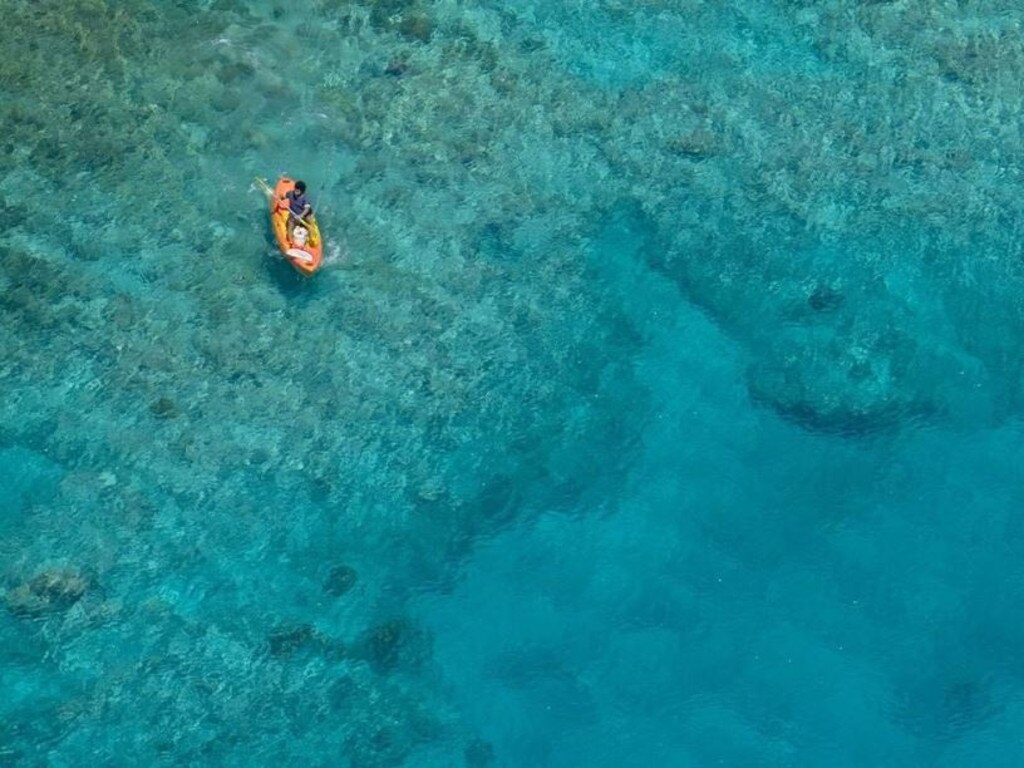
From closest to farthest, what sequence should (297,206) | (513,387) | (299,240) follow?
(513,387)
(299,240)
(297,206)

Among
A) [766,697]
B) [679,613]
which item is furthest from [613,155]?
[766,697]

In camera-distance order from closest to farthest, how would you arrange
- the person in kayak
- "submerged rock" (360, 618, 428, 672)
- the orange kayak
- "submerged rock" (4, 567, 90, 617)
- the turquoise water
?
"submerged rock" (4, 567, 90, 617) < the turquoise water < "submerged rock" (360, 618, 428, 672) < the orange kayak < the person in kayak

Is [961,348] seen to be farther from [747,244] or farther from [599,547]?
[599,547]

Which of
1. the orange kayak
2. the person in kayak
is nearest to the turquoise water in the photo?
the orange kayak

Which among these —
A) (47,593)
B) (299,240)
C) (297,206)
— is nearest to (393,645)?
(47,593)

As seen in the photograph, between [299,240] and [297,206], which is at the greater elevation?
[297,206]

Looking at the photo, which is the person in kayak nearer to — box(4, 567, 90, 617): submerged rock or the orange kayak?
the orange kayak

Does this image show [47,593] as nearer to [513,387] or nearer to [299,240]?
[299,240]
